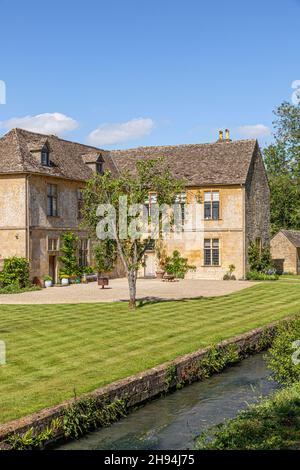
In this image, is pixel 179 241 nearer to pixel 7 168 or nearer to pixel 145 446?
pixel 7 168

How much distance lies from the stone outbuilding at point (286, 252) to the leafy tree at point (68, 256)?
18036mm

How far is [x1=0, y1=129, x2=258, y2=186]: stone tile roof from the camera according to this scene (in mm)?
34062

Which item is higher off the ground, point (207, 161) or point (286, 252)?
point (207, 161)

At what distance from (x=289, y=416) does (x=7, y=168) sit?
25.6 m

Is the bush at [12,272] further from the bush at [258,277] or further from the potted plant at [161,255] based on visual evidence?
the bush at [258,277]

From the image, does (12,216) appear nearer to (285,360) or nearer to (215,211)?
(215,211)

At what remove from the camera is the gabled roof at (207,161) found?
3916 cm

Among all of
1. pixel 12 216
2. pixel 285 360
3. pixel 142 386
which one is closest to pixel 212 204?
pixel 12 216

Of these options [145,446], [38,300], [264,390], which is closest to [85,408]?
[145,446]

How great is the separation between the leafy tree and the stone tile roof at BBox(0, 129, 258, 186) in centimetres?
364

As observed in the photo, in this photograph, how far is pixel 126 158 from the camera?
44.3 m

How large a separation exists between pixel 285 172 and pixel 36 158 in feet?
99.9

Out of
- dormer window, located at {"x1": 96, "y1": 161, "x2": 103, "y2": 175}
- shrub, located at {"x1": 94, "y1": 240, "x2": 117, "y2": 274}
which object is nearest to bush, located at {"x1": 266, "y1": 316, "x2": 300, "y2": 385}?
shrub, located at {"x1": 94, "y1": 240, "x2": 117, "y2": 274}
